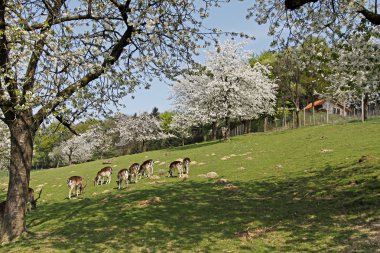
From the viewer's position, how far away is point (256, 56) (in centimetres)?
10012

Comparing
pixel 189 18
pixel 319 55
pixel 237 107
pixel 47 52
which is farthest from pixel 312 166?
pixel 237 107

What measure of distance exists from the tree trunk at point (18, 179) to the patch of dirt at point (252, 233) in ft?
28.6

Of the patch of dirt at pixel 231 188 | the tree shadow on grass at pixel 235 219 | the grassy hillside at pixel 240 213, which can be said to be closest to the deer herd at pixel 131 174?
the grassy hillside at pixel 240 213

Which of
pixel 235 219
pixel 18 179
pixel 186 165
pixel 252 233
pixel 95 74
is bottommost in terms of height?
pixel 235 219

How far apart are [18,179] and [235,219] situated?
28.8 ft

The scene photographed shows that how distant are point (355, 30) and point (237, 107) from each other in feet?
114

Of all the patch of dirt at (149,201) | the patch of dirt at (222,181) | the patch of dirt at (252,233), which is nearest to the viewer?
the patch of dirt at (252,233)

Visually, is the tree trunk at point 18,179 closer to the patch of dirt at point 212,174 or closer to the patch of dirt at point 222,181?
the patch of dirt at point 222,181

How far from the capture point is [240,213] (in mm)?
14477

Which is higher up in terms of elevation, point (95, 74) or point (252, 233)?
point (95, 74)

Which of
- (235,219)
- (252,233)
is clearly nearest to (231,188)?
(235,219)

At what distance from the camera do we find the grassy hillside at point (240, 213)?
35.0 feet

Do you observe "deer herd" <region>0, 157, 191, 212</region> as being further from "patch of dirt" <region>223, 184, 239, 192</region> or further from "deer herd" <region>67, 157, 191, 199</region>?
"patch of dirt" <region>223, 184, 239, 192</region>

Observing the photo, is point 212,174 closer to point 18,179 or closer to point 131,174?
point 131,174
